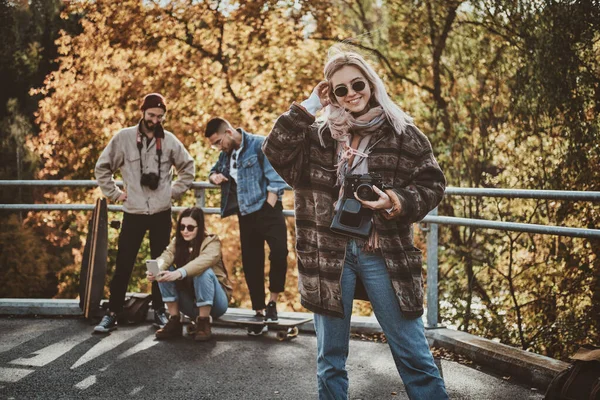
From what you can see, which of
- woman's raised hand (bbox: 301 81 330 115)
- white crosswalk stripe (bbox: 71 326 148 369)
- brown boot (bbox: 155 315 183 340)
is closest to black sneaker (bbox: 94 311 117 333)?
white crosswalk stripe (bbox: 71 326 148 369)

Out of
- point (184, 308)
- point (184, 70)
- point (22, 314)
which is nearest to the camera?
point (184, 308)

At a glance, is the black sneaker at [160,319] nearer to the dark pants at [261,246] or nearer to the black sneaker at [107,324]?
the black sneaker at [107,324]

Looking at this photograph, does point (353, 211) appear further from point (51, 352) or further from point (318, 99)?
point (51, 352)

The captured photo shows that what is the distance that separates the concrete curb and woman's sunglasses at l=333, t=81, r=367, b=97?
2418 mm

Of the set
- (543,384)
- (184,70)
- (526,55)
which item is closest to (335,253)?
(543,384)

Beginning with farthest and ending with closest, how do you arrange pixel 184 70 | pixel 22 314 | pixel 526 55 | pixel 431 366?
pixel 184 70
pixel 526 55
pixel 22 314
pixel 431 366

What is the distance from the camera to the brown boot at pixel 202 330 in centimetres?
542

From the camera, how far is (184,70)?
534 inches

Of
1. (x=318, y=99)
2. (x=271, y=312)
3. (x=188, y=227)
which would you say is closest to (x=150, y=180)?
(x=188, y=227)

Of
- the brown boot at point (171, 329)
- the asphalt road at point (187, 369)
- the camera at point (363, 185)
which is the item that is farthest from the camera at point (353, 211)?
the brown boot at point (171, 329)

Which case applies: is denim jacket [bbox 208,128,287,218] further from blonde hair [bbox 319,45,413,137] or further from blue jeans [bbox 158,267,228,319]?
blonde hair [bbox 319,45,413,137]

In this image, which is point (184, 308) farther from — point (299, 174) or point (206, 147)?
point (206, 147)

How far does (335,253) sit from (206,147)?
38.1 ft

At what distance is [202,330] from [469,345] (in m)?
2.12
